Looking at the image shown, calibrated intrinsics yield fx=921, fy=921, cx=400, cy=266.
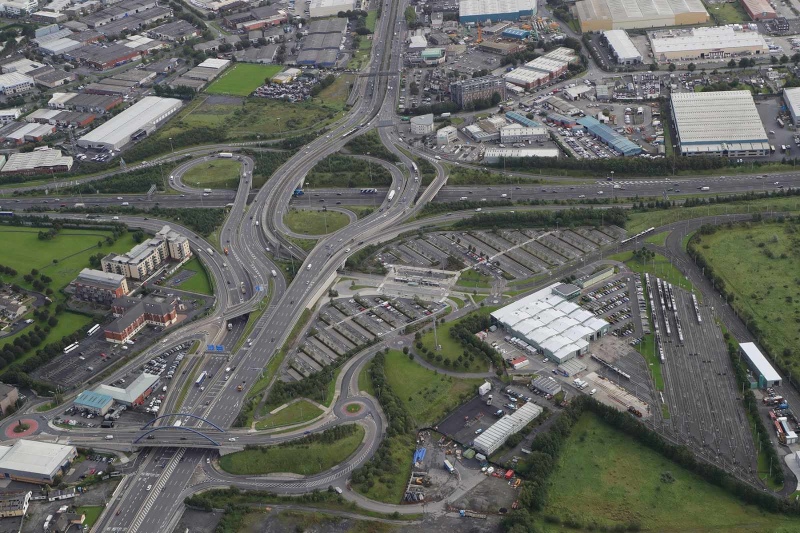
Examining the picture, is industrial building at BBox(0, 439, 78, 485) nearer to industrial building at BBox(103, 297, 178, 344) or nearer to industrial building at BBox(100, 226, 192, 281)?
industrial building at BBox(103, 297, 178, 344)

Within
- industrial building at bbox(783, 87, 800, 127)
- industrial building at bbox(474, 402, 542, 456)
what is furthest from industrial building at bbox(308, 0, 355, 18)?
industrial building at bbox(474, 402, 542, 456)

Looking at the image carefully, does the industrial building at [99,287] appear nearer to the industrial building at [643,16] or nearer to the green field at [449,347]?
the green field at [449,347]

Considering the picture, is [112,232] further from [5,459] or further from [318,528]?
[318,528]

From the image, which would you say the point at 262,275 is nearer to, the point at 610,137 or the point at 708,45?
the point at 610,137

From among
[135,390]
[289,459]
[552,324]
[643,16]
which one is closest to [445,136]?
[552,324]

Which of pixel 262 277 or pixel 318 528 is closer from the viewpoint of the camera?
pixel 318 528

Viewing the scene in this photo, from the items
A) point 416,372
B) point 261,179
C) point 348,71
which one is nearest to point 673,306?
point 416,372

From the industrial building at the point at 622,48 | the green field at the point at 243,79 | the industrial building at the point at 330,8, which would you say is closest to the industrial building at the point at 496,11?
the industrial building at the point at 622,48
